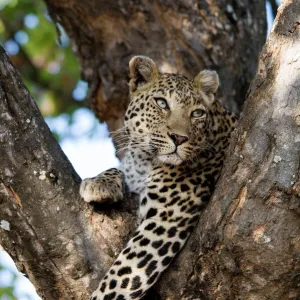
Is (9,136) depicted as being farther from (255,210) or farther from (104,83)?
(104,83)

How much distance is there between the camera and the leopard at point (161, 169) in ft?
17.5

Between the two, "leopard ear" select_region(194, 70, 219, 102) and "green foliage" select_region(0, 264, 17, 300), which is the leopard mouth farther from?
"green foliage" select_region(0, 264, 17, 300)

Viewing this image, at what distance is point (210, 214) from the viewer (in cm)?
493

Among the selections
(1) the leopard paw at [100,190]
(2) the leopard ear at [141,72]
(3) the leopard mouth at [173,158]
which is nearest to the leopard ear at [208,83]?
(2) the leopard ear at [141,72]

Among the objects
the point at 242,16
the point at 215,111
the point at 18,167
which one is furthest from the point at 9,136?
the point at 242,16

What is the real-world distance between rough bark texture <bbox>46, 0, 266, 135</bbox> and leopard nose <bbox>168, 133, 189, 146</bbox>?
6.75ft

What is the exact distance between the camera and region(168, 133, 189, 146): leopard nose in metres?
6.04

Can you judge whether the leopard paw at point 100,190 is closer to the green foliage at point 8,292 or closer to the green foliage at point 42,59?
the green foliage at point 8,292

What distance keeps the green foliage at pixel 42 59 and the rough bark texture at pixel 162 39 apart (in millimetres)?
3066

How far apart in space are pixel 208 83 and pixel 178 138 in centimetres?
84

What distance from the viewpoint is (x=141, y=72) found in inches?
265

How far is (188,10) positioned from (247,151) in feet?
12.5

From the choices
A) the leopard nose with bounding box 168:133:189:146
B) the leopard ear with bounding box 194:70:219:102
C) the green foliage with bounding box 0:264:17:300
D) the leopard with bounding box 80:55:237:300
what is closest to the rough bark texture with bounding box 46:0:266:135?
the leopard ear with bounding box 194:70:219:102

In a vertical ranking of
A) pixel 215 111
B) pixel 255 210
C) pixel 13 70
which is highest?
pixel 13 70
